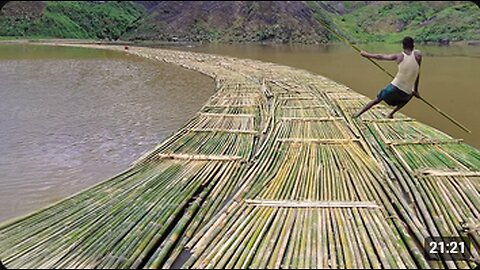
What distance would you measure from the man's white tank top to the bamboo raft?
0.75m

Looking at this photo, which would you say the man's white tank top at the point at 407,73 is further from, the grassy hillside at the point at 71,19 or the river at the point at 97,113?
the grassy hillside at the point at 71,19

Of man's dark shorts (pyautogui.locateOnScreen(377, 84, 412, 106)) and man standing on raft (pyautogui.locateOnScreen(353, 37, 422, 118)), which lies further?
man's dark shorts (pyautogui.locateOnScreen(377, 84, 412, 106))

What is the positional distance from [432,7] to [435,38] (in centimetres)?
2424

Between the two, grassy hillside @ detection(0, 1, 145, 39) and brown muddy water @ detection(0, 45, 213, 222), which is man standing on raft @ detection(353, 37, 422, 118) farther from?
grassy hillside @ detection(0, 1, 145, 39)

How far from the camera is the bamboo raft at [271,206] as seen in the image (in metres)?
3.15

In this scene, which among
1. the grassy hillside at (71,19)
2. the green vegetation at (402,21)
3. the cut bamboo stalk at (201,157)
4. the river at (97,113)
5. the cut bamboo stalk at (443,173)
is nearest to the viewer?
the cut bamboo stalk at (443,173)

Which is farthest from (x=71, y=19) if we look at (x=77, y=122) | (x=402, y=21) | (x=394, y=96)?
(x=394, y=96)

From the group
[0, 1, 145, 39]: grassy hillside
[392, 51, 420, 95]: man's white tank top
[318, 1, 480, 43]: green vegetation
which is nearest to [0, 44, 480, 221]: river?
[392, 51, 420, 95]: man's white tank top

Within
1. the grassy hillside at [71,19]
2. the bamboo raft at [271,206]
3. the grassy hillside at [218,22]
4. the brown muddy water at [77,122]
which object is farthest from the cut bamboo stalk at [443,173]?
the grassy hillside at [218,22]

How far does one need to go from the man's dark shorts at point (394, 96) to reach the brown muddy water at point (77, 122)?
337 cm

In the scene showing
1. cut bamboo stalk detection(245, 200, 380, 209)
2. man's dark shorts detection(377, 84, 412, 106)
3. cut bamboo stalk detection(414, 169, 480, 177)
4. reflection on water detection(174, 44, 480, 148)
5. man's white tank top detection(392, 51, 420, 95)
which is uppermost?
man's white tank top detection(392, 51, 420, 95)

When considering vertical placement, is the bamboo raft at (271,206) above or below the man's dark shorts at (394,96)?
below

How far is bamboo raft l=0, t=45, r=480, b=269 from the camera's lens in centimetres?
315

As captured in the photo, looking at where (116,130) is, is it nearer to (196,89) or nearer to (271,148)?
(271,148)
